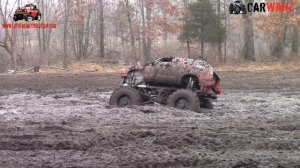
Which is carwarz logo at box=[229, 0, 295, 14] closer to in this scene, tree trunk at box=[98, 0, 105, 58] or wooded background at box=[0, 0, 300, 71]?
wooded background at box=[0, 0, 300, 71]

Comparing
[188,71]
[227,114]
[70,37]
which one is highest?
[70,37]

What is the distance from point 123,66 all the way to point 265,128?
23860mm

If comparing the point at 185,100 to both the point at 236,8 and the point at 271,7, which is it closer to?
the point at 236,8

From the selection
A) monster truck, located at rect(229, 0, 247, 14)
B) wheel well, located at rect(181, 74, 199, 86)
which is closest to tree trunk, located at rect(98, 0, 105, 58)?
monster truck, located at rect(229, 0, 247, 14)

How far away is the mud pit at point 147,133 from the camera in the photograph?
725 cm

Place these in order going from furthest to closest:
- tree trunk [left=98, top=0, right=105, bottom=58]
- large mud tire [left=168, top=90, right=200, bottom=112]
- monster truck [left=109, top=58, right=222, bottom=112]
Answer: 1. tree trunk [left=98, top=0, right=105, bottom=58]
2. monster truck [left=109, top=58, right=222, bottom=112]
3. large mud tire [left=168, top=90, right=200, bottom=112]

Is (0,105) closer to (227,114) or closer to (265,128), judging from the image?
(227,114)

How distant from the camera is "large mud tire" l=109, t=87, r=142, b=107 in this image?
45.4 ft

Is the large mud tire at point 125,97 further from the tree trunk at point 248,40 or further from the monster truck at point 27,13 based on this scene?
the tree trunk at point 248,40

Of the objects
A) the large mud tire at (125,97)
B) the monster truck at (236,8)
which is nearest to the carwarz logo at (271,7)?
the monster truck at (236,8)

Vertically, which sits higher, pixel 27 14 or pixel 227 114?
pixel 27 14

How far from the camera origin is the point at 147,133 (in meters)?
9.43

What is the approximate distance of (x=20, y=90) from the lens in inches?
768

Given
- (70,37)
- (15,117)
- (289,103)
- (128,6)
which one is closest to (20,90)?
(15,117)
